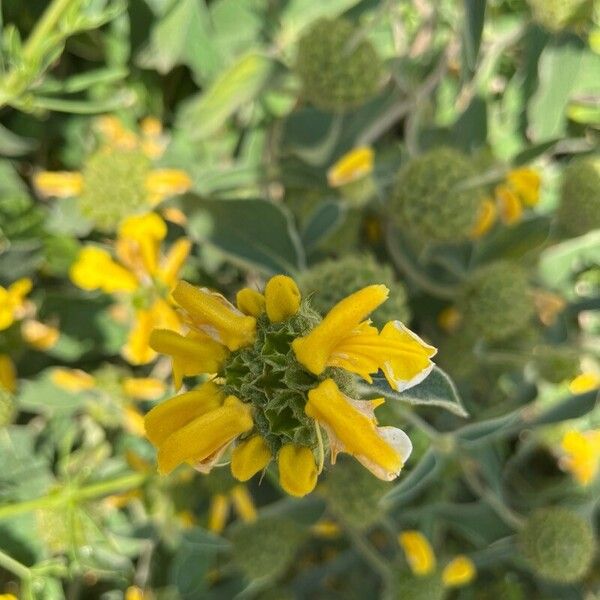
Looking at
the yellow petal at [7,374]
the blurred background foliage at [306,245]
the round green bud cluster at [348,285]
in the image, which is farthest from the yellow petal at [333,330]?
the yellow petal at [7,374]

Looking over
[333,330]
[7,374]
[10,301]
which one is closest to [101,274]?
[10,301]

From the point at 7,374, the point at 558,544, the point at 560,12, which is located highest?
the point at 560,12

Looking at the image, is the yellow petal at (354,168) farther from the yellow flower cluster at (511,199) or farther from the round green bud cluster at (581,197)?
the round green bud cluster at (581,197)

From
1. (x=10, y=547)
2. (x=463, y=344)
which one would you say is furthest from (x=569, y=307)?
(x=10, y=547)

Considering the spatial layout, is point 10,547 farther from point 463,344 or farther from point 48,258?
point 463,344

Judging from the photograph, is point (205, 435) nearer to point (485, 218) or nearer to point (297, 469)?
point (297, 469)

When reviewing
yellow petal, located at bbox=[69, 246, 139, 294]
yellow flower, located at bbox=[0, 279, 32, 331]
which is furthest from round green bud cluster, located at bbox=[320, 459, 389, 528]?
yellow flower, located at bbox=[0, 279, 32, 331]

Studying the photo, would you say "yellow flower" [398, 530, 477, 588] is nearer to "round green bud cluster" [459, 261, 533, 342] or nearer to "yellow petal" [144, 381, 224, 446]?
"round green bud cluster" [459, 261, 533, 342]
